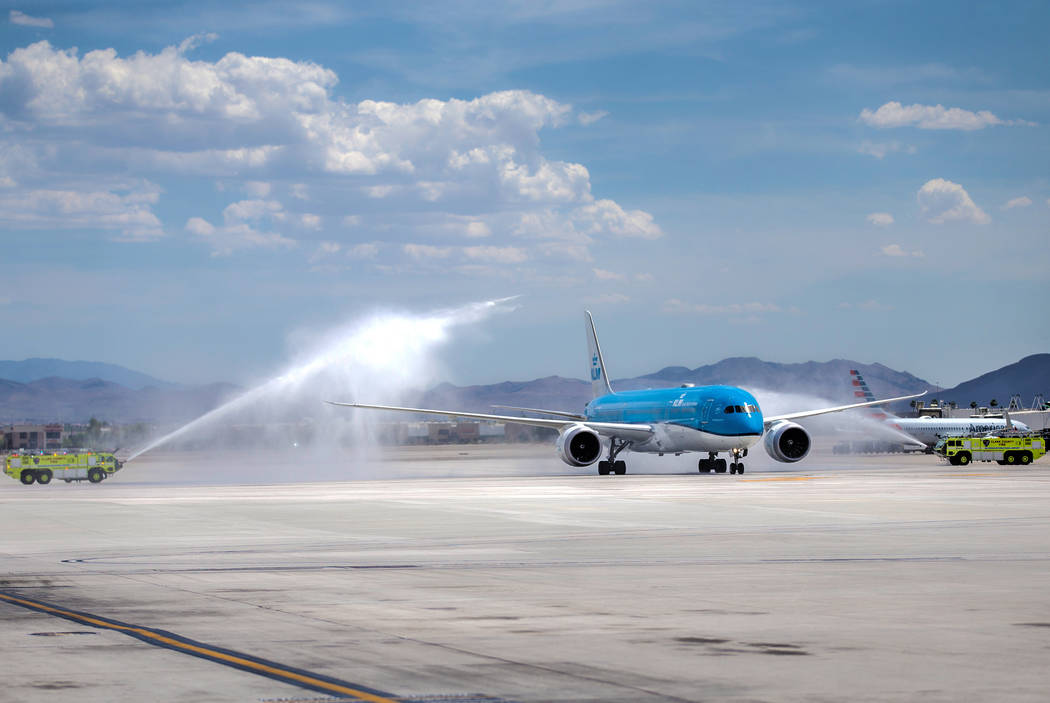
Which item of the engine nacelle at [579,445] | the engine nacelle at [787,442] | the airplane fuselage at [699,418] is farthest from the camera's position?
the engine nacelle at [787,442]

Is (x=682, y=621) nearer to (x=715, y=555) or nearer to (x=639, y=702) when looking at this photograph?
(x=639, y=702)

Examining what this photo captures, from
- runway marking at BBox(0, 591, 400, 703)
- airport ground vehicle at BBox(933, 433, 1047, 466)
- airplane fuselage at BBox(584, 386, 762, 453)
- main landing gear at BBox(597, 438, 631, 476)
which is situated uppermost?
airplane fuselage at BBox(584, 386, 762, 453)

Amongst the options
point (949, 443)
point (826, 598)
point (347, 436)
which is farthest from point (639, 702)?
point (347, 436)

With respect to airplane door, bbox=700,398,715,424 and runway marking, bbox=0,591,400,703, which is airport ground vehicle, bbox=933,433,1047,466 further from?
runway marking, bbox=0,591,400,703

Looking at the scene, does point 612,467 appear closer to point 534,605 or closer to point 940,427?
point 940,427

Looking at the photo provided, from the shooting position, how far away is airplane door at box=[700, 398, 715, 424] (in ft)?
248

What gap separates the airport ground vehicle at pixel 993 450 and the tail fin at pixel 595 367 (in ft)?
86.2

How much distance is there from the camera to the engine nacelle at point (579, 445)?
78375 mm

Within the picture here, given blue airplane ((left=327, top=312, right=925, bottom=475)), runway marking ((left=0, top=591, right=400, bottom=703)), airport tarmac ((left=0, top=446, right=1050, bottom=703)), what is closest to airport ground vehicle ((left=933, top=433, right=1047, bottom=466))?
blue airplane ((left=327, top=312, right=925, bottom=475))

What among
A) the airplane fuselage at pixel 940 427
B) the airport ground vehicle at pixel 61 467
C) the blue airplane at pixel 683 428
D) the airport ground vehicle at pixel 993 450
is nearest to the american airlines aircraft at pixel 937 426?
the airplane fuselage at pixel 940 427

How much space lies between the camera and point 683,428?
7738 cm

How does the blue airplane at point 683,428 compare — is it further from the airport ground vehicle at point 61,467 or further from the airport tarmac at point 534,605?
the airport tarmac at point 534,605

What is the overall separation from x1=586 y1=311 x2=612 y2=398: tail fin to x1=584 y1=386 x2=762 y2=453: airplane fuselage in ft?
65.8

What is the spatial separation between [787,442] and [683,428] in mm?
7138
